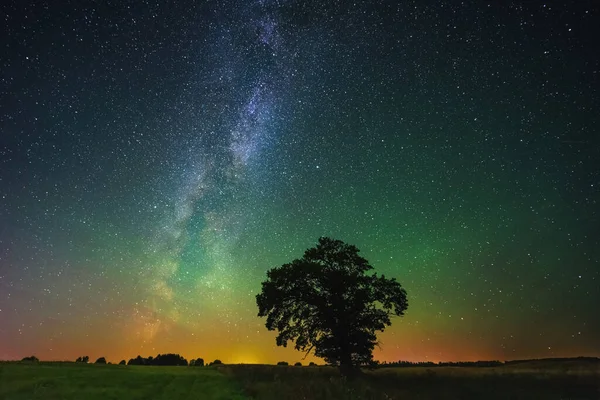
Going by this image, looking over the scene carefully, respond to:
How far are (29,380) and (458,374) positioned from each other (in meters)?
27.1

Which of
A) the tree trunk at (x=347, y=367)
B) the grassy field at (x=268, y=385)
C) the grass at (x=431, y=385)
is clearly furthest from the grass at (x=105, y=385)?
the tree trunk at (x=347, y=367)

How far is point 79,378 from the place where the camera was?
19.6m

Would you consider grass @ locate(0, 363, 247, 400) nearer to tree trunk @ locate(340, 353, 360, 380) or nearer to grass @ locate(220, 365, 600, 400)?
grass @ locate(220, 365, 600, 400)

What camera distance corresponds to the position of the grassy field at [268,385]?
17.4 m

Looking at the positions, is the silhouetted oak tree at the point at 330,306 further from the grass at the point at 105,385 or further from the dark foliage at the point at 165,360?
the dark foliage at the point at 165,360

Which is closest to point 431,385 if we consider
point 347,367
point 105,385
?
point 347,367

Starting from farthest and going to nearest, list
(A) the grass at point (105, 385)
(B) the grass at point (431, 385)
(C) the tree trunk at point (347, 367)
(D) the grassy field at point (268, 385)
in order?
(C) the tree trunk at point (347, 367) → (B) the grass at point (431, 385) → (D) the grassy field at point (268, 385) → (A) the grass at point (105, 385)

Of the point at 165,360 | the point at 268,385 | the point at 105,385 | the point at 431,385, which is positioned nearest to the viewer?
the point at 105,385

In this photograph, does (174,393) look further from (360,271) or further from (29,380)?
(360,271)

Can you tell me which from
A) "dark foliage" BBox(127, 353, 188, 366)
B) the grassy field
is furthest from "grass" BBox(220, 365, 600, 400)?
"dark foliage" BBox(127, 353, 188, 366)

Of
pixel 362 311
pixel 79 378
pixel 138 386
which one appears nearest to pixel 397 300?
pixel 362 311

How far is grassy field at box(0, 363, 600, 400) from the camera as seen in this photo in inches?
685

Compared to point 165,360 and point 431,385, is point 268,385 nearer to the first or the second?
point 431,385

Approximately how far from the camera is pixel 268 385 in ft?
63.3
